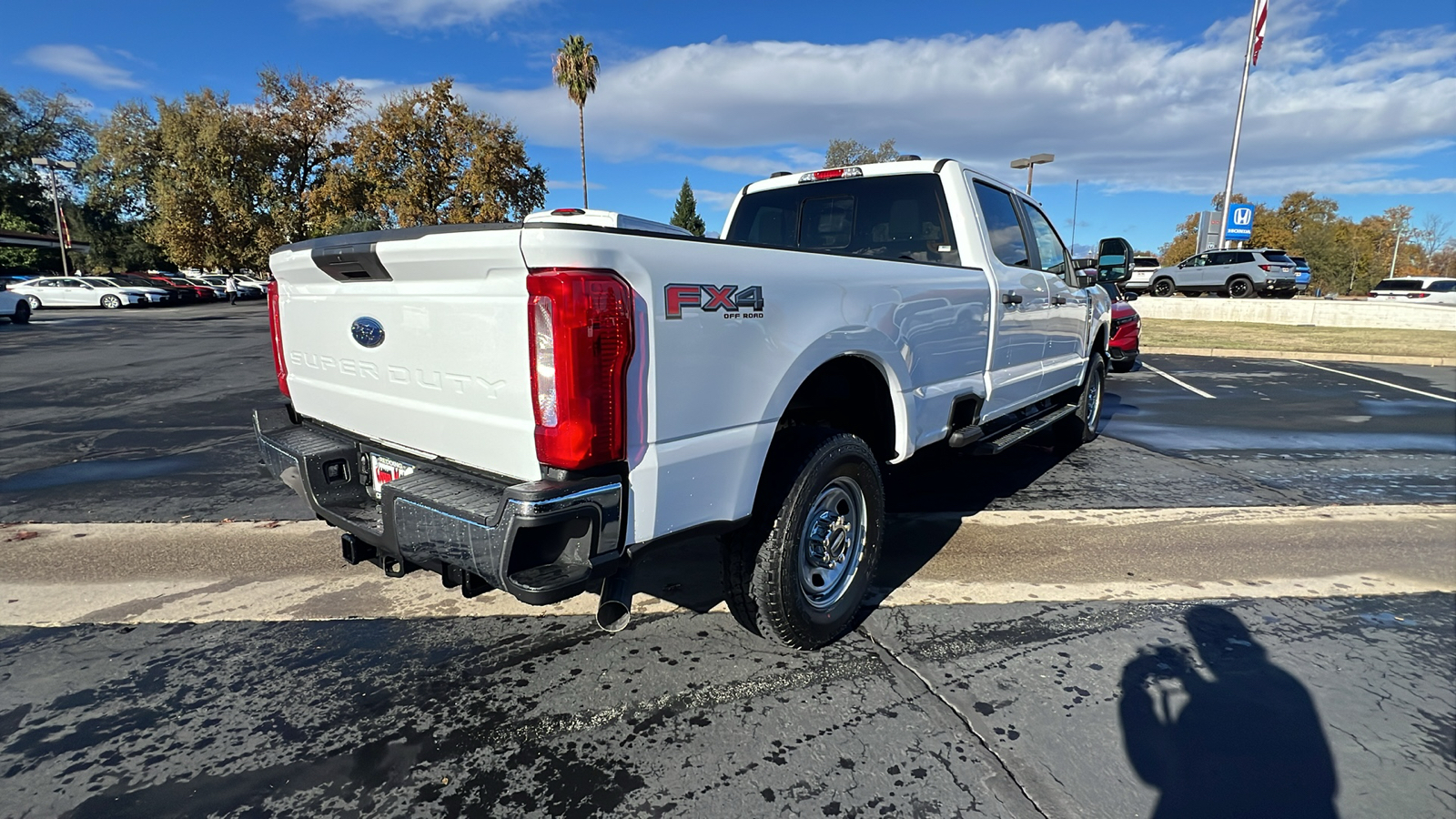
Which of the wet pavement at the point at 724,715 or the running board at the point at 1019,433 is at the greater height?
the running board at the point at 1019,433

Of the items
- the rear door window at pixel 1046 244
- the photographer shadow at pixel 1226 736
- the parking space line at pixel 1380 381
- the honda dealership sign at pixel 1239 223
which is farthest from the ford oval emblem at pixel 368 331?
the honda dealership sign at pixel 1239 223

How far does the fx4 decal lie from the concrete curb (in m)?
14.9

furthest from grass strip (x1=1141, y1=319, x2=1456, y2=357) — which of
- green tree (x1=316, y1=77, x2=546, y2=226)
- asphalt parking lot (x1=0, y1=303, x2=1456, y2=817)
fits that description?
green tree (x1=316, y1=77, x2=546, y2=226)

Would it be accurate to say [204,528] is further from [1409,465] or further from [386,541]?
[1409,465]

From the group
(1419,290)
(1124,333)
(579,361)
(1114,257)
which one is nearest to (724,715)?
(579,361)

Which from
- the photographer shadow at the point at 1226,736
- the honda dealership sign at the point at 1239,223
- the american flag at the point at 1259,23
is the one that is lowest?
the photographer shadow at the point at 1226,736

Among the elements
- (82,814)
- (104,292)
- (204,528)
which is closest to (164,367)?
(204,528)

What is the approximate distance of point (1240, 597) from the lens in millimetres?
3562

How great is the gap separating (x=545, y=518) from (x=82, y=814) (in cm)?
160

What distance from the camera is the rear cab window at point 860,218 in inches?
173

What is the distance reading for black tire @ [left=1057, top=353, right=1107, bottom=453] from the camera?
6.57 metres

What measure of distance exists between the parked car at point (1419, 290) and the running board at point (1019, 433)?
25.5m

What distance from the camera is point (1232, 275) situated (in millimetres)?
24891

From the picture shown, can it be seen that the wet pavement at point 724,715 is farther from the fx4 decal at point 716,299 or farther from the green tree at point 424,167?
the green tree at point 424,167
